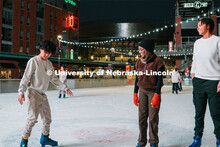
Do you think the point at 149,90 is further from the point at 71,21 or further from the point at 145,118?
the point at 71,21

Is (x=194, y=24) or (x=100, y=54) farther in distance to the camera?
(x=100, y=54)

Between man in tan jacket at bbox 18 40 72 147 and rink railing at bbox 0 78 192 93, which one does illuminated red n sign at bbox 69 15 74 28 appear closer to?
rink railing at bbox 0 78 192 93

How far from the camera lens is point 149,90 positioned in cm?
306

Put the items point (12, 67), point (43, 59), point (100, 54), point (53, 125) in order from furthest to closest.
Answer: point (100, 54), point (12, 67), point (53, 125), point (43, 59)

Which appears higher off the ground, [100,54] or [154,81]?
[100,54]

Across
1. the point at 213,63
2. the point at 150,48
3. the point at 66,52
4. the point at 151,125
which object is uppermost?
the point at 66,52

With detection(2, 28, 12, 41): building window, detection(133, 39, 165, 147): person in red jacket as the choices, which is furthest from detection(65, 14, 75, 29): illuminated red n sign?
detection(133, 39, 165, 147): person in red jacket

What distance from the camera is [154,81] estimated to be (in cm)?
303

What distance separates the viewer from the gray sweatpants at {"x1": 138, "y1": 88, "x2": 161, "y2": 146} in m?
2.98

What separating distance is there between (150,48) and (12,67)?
114 ft

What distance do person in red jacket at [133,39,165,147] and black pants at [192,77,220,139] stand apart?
0.55m

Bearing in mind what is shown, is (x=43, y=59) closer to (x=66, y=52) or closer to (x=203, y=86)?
(x=203, y=86)

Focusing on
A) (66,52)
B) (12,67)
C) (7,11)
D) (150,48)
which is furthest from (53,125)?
(66,52)

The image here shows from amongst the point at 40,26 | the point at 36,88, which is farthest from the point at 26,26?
the point at 36,88
